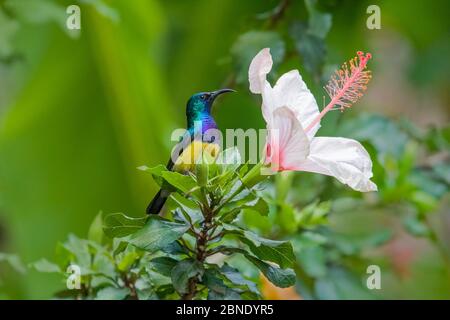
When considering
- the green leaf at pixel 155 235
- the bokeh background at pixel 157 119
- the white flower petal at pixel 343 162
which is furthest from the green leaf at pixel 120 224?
the bokeh background at pixel 157 119

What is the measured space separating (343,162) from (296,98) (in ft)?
0.20

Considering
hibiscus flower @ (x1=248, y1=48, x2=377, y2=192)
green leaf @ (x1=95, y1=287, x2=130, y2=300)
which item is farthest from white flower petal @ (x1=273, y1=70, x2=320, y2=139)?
green leaf @ (x1=95, y1=287, x2=130, y2=300)

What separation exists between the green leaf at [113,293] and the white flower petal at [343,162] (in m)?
0.21

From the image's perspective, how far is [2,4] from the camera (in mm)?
970

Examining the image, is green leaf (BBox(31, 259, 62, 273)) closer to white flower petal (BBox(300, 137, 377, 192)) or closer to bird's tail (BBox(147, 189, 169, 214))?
bird's tail (BBox(147, 189, 169, 214))

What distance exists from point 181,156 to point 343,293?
425mm

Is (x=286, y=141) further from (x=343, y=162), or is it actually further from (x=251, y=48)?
(x=251, y=48)

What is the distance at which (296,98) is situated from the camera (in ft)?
1.61

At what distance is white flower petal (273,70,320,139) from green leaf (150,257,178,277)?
14 cm

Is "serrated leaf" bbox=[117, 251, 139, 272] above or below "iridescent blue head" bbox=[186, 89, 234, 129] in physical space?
below

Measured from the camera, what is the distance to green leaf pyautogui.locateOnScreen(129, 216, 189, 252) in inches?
19.4

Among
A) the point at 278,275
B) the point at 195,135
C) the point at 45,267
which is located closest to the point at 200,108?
the point at 195,135
